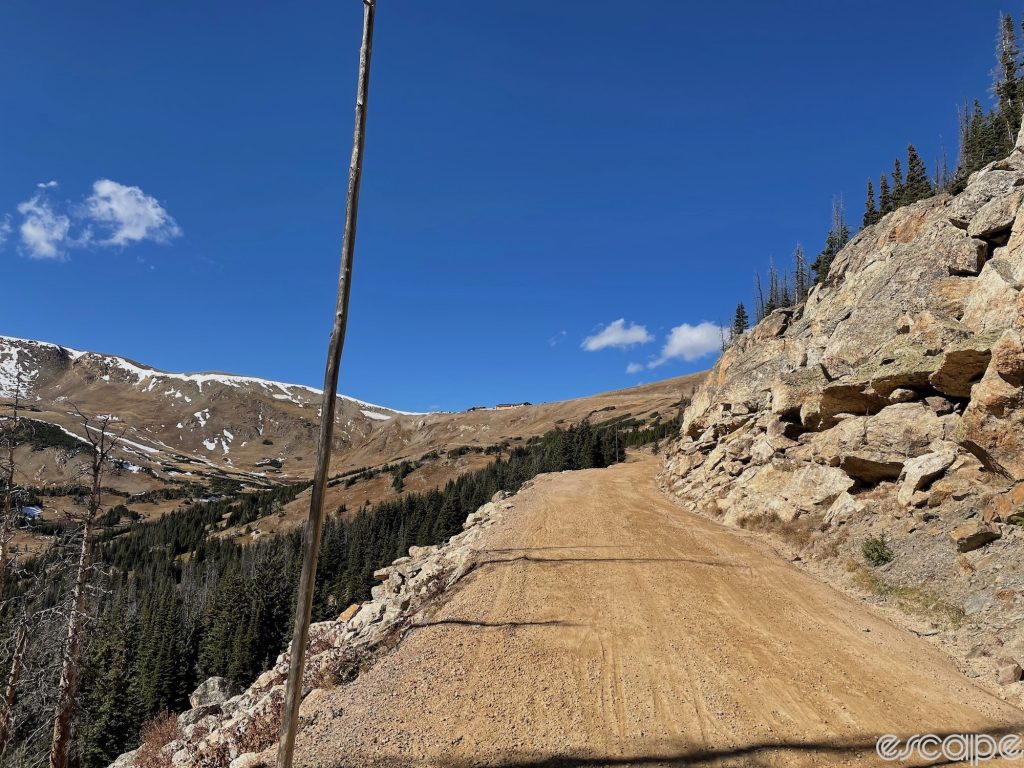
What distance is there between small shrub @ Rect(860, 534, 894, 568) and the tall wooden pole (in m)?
15.7

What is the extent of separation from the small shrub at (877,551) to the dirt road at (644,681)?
6.05ft

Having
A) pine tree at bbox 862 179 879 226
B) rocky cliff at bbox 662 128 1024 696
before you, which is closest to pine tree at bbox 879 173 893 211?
pine tree at bbox 862 179 879 226

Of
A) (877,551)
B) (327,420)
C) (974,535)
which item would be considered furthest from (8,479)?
(974,535)

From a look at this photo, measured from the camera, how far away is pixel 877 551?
15188mm

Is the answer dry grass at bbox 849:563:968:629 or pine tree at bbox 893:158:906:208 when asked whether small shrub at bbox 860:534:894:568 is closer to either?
dry grass at bbox 849:563:968:629

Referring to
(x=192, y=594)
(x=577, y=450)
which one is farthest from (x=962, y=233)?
(x=192, y=594)

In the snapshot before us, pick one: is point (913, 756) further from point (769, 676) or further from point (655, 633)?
point (655, 633)

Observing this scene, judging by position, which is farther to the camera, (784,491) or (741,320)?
(741,320)

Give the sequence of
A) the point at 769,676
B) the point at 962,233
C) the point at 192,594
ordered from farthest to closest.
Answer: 1. the point at 192,594
2. the point at 962,233
3. the point at 769,676

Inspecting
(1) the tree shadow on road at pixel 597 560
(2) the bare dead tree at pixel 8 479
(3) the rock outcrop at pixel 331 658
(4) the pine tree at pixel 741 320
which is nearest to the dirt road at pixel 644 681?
(1) the tree shadow on road at pixel 597 560

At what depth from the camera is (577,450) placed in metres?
68.2

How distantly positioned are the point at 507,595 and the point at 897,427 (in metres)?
13.9

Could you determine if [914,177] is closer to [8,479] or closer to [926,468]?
[926,468]

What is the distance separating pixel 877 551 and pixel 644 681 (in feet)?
32.1
